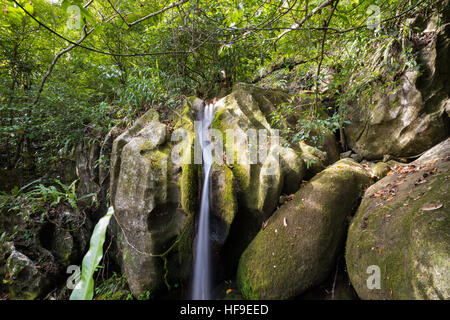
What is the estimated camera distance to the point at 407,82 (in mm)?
3389

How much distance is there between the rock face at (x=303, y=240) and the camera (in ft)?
8.47

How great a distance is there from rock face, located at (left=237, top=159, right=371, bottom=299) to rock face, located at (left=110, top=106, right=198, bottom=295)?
1.15m

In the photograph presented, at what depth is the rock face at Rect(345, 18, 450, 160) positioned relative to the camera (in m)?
3.13

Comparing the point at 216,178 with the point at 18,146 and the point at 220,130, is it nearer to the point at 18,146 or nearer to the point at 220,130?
the point at 220,130

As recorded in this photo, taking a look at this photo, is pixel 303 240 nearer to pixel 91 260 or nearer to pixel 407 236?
pixel 407 236

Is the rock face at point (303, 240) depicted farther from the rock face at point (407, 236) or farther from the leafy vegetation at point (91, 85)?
the leafy vegetation at point (91, 85)

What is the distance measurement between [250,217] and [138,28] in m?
5.21

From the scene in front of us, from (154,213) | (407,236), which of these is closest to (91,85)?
(154,213)

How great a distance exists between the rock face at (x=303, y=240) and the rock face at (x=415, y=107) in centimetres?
114

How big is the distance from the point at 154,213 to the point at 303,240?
7.55ft

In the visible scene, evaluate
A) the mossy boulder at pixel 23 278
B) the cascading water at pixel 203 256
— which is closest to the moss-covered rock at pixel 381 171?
the cascading water at pixel 203 256

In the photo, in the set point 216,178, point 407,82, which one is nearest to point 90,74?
point 216,178

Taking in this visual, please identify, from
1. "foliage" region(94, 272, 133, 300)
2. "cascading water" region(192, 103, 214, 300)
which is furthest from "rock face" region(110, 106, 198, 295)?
"foliage" region(94, 272, 133, 300)

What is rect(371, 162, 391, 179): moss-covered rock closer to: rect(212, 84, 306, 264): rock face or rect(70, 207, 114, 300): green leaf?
rect(212, 84, 306, 264): rock face
